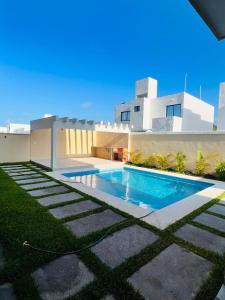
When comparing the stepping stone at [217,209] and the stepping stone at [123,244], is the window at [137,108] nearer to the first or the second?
the stepping stone at [217,209]

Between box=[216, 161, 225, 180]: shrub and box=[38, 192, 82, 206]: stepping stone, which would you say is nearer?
box=[38, 192, 82, 206]: stepping stone

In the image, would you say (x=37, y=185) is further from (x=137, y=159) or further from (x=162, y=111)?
(x=162, y=111)

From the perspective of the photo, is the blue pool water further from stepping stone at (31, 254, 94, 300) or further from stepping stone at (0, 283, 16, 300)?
stepping stone at (0, 283, 16, 300)

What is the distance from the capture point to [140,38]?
1644cm

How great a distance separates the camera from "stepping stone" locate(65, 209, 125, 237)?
4004 mm

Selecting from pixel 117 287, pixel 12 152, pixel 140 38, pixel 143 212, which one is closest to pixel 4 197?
pixel 143 212

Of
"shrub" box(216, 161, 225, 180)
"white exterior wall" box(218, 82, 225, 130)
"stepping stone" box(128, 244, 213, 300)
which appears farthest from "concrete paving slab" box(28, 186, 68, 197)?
"white exterior wall" box(218, 82, 225, 130)

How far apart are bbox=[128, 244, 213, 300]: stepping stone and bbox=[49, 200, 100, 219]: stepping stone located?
2538 millimetres

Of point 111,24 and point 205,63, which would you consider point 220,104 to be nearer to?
point 205,63

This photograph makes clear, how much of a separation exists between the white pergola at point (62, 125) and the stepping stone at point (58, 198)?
16.4ft

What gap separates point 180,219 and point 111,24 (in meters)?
16.4

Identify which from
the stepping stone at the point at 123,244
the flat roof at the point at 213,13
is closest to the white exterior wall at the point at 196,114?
the stepping stone at the point at 123,244

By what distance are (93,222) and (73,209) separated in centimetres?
96

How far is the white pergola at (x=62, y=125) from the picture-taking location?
10.6 metres
